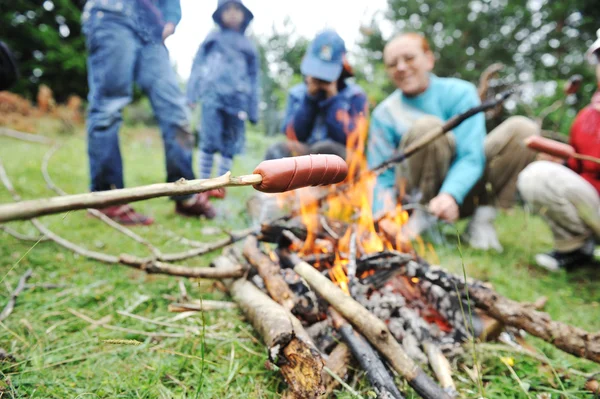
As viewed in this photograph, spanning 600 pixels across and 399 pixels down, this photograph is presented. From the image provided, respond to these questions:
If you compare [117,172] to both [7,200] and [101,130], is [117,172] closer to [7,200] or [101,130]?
[101,130]

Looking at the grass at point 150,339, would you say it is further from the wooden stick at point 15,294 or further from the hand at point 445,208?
the hand at point 445,208

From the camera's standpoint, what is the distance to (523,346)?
5.17 ft

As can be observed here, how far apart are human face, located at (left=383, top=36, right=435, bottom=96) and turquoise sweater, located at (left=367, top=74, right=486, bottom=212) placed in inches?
5.1

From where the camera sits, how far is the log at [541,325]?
1.33 meters

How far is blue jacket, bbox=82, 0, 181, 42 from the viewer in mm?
1861

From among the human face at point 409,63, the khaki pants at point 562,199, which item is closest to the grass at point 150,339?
the khaki pants at point 562,199

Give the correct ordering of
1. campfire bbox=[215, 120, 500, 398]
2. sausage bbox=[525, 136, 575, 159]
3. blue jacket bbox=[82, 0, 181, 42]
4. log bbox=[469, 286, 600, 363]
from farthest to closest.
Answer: blue jacket bbox=[82, 0, 181, 42] < sausage bbox=[525, 136, 575, 159] < log bbox=[469, 286, 600, 363] < campfire bbox=[215, 120, 500, 398]

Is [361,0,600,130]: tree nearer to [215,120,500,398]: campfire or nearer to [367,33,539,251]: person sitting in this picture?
[367,33,539,251]: person sitting

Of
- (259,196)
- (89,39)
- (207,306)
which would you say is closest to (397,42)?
(259,196)

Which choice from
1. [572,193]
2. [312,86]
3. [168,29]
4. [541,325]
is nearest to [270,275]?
[541,325]

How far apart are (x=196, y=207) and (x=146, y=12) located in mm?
1766

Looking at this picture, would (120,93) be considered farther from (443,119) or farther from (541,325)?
(443,119)

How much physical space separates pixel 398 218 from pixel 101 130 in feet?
6.99

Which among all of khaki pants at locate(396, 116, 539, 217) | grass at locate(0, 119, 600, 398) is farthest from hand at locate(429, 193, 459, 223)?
khaki pants at locate(396, 116, 539, 217)
